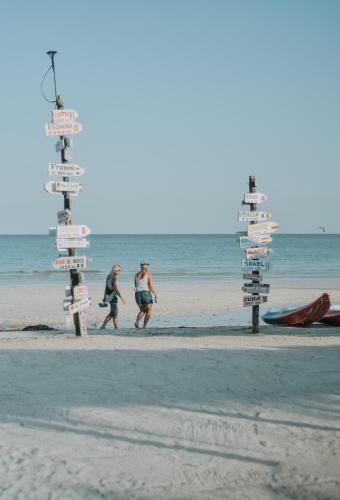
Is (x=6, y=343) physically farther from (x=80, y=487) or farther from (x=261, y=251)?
(x=80, y=487)

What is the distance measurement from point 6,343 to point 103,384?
416 centimetres

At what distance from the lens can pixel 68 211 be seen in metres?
11.8

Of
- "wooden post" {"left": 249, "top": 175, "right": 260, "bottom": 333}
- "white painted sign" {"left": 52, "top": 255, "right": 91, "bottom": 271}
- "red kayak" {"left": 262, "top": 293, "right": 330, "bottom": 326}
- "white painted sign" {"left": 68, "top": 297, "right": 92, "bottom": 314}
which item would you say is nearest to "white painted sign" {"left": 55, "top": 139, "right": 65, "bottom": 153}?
"white painted sign" {"left": 52, "top": 255, "right": 91, "bottom": 271}

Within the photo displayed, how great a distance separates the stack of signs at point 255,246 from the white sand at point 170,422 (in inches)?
77.2

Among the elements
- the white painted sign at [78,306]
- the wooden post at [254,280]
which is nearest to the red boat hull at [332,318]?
the wooden post at [254,280]

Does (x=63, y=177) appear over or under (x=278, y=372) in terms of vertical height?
over

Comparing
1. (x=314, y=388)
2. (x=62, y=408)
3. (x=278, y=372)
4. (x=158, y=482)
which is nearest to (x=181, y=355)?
(x=278, y=372)

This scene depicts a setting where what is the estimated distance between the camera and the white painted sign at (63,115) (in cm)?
1156

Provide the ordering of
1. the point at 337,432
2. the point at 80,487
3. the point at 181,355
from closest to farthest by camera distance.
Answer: the point at 80,487, the point at 337,432, the point at 181,355

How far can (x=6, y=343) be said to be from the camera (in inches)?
449

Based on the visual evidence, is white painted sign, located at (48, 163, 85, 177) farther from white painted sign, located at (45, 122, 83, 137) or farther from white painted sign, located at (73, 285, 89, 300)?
white painted sign, located at (73, 285, 89, 300)

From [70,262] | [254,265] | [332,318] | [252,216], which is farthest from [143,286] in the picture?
[332,318]

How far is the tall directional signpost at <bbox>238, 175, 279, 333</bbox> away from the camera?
12.3 metres

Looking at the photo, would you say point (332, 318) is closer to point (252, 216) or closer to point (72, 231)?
point (252, 216)
